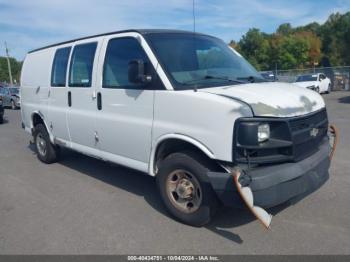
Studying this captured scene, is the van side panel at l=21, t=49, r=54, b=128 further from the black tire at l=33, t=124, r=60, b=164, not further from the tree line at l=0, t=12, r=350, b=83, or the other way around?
the tree line at l=0, t=12, r=350, b=83

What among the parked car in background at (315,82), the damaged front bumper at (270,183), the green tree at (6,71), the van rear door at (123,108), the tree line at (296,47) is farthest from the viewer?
the green tree at (6,71)

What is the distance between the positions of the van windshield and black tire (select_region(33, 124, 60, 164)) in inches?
141

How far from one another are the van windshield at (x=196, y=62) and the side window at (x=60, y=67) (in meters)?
2.20

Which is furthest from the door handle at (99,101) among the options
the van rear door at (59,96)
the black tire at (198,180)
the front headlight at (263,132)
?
the front headlight at (263,132)

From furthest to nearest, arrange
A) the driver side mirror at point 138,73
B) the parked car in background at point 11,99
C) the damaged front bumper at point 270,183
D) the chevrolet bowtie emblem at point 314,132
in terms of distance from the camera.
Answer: the parked car in background at point 11,99 < the driver side mirror at point 138,73 < the chevrolet bowtie emblem at point 314,132 < the damaged front bumper at point 270,183

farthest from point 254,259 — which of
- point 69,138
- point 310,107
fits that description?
point 69,138

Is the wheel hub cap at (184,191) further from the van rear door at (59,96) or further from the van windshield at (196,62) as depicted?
the van rear door at (59,96)

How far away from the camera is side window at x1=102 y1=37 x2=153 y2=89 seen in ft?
15.0

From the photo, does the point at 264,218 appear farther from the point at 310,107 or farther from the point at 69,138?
the point at 69,138

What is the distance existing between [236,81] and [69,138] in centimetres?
311

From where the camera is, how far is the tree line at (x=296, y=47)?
66.9 m

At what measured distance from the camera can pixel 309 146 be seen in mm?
4043

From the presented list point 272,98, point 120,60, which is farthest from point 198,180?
point 120,60

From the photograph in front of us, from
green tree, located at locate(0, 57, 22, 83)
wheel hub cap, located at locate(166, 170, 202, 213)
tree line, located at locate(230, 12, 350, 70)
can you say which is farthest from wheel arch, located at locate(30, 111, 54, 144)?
green tree, located at locate(0, 57, 22, 83)
